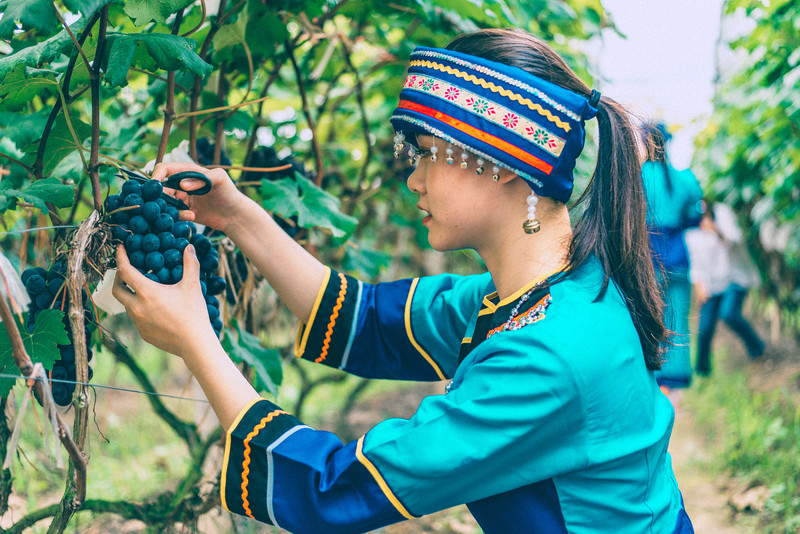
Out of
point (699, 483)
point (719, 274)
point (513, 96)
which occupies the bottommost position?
point (699, 483)

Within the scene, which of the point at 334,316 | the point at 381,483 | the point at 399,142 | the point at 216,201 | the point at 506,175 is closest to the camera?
the point at 381,483

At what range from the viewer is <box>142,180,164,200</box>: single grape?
1244 mm

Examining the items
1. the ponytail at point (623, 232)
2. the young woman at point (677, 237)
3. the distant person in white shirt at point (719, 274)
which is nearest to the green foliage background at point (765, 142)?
the distant person in white shirt at point (719, 274)

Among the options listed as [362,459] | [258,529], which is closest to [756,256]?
[258,529]

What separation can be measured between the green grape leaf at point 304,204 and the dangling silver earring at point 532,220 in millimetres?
646

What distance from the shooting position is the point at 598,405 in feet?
3.92

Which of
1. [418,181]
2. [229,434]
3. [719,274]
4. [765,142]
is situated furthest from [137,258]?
[719,274]

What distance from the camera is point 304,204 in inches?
74.4

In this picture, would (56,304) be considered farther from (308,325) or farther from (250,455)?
(308,325)

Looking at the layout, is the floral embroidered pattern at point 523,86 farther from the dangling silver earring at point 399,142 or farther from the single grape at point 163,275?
the single grape at point 163,275

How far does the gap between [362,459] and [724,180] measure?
4583mm

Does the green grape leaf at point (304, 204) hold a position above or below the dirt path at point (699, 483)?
above

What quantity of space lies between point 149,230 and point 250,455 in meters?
0.45

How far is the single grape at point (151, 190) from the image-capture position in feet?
4.08
